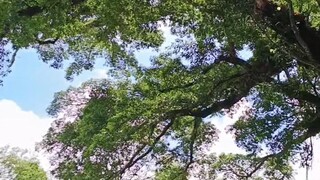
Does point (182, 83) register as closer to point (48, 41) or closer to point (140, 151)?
point (140, 151)

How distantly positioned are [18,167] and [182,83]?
7.33m

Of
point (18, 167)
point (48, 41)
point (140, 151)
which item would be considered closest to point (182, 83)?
point (140, 151)

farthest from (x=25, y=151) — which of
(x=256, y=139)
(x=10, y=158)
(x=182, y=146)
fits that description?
(x=256, y=139)

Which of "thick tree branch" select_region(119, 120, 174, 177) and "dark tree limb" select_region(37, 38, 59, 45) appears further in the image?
"dark tree limb" select_region(37, 38, 59, 45)

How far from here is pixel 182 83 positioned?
24.7 feet

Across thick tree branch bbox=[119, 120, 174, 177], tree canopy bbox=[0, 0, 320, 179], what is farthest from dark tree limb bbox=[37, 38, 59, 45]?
thick tree branch bbox=[119, 120, 174, 177]

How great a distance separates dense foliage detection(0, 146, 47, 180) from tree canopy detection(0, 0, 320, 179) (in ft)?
10.3

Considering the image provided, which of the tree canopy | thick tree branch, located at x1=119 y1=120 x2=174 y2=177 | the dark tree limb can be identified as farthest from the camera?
the dark tree limb

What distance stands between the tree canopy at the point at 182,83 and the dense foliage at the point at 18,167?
3.14 metres

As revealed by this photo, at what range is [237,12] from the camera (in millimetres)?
5535

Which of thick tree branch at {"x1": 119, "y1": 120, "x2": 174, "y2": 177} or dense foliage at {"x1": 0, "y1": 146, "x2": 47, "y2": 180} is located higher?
dense foliage at {"x1": 0, "y1": 146, "x2": 47, "y2": 180}

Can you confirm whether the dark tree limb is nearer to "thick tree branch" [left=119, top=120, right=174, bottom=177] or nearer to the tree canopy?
the tree canopy

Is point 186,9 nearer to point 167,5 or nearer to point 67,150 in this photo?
point 167,5

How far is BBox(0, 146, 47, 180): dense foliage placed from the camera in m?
12.4
